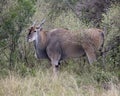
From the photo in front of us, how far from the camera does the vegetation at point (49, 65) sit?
709 centimetres

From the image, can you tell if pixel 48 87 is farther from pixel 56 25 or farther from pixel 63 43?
pixel 56 25

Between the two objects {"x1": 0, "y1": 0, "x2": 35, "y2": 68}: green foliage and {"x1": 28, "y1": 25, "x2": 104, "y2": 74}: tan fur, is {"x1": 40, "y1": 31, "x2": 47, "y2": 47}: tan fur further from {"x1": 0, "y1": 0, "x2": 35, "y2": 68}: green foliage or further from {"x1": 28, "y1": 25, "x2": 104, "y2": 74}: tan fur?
{"x1": 0, "y1": 0, "x2": 35, "y2": 68}: green foliage

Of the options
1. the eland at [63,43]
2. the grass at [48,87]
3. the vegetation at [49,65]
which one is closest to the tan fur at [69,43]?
the eland at [63,43]

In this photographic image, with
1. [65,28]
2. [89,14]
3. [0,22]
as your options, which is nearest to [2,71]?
[0,22]

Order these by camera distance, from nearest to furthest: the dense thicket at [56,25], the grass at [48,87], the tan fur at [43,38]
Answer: the grass at [48,87] < the dense thicket at [56,25] < the tan fur at [43,38]

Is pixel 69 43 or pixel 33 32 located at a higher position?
pixel 33 32

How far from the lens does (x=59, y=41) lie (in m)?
8.95

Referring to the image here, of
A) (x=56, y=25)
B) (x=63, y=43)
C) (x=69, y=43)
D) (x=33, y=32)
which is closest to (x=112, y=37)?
(x=69, y=43)

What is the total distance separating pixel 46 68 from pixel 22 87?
208 centimetres

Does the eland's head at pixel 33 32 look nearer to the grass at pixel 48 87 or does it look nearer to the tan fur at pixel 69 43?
the tan fur at pixel 69 43

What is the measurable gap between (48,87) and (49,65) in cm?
213

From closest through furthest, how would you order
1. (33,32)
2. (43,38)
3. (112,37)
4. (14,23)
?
(112,37), (14,23), (33,32), (43,38)

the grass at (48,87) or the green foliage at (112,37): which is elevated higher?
the green foliage at (112,37)

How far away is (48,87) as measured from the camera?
7273 millimetres
